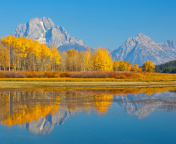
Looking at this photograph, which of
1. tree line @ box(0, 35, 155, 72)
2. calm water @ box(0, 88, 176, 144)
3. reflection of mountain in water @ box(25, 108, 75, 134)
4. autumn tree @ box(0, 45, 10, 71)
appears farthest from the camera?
tree line @ box(0, 35, 155, 72)

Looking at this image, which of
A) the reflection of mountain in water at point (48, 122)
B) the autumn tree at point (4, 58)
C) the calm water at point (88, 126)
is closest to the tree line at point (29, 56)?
the autumn tree at point (4, 58)

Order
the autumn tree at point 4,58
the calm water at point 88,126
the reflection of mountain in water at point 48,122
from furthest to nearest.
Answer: the autumn tree at point 4,58
the reflection of mountain in water at point 48,122
the calm water at point 88,126

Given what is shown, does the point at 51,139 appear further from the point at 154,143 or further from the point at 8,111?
the point at 8,111

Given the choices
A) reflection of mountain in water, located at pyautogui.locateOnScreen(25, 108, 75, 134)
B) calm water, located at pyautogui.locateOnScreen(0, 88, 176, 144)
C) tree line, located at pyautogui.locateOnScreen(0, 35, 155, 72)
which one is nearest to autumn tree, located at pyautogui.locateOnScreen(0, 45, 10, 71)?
tree line, located at pyautogui.locateOnScreen(0, 35, 155, 72)

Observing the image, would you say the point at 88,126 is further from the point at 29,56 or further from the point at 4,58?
the point at 29,56

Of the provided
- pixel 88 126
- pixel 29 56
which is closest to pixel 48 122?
pixel 88 126

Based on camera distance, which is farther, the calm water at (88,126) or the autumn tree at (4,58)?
the autumn tree at (4,58)

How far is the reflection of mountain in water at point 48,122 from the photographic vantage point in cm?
1234

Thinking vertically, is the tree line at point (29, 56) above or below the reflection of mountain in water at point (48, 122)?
above

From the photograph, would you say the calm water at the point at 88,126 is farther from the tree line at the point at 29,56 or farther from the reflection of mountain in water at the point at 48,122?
the tree line at the point at 29,56

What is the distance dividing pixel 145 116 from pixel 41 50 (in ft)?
284

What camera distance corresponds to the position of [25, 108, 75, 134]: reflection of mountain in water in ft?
40.5

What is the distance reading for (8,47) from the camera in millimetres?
86750

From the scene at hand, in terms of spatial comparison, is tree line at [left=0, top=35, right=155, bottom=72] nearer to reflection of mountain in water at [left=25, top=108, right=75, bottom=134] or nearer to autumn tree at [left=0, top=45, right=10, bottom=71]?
autumn tree at [left=0, top=45, right=10, bottom=71]
